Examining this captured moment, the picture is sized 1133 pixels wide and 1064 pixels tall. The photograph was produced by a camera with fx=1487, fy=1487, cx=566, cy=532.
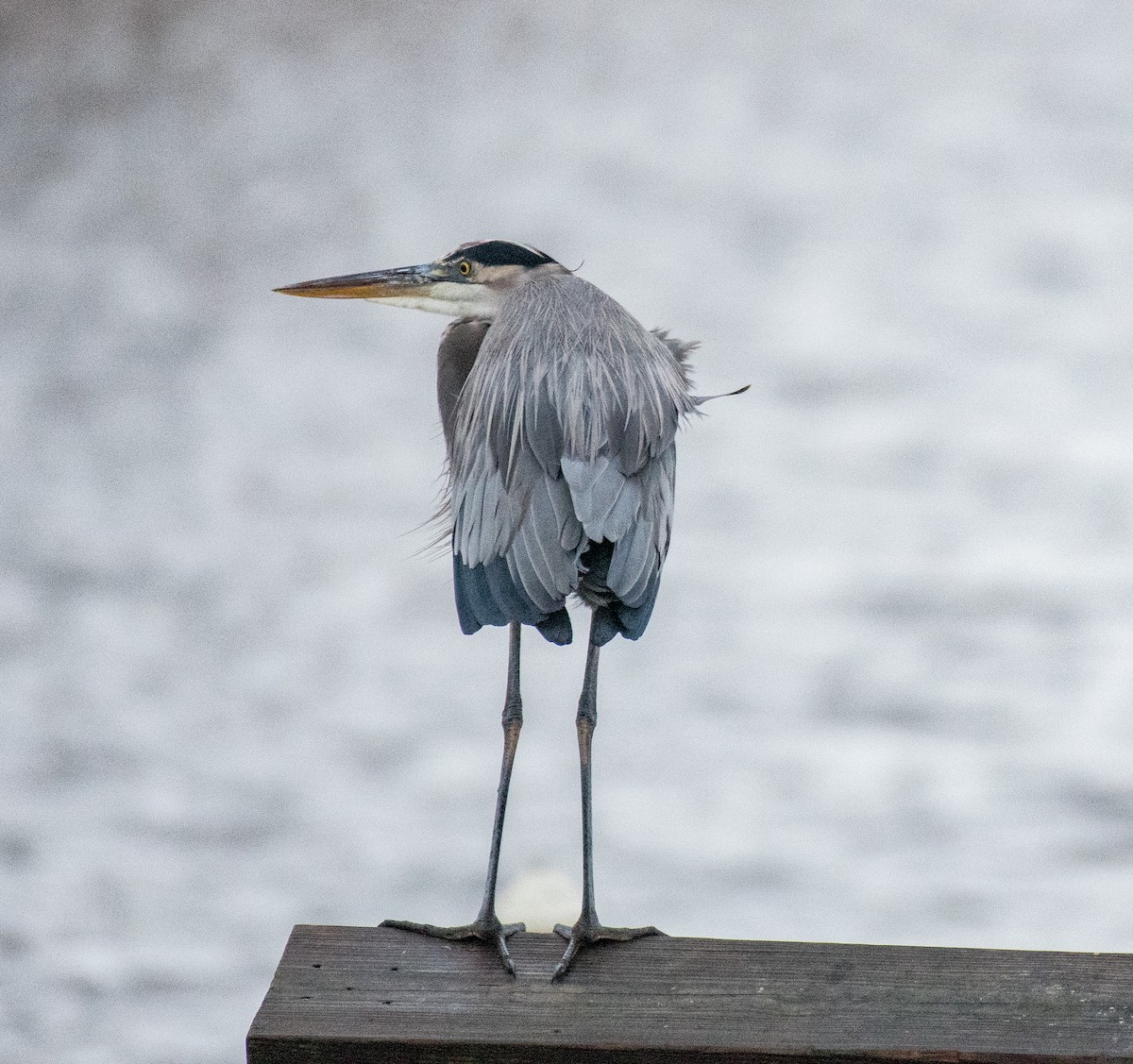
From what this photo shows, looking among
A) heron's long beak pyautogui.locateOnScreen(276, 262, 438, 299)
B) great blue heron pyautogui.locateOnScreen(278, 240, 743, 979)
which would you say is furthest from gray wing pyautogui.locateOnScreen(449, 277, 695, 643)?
heron's long beak pyautogui.locateOnScreen(276, 262, 438, 299)

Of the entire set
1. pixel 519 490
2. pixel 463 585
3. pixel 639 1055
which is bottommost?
pixel 639 1055

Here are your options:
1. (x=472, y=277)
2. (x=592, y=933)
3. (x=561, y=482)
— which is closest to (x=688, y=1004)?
(x=592, y=933)

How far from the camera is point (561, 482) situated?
1588 mm

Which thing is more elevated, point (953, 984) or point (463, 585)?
point (463, 585)

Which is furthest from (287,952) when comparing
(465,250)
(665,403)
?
(465,250)

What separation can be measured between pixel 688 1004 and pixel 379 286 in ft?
3.44

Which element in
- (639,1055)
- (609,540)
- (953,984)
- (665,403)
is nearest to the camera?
A: (639,1055)

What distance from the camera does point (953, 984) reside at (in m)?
1.31

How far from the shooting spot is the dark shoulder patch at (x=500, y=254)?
6.18 feet

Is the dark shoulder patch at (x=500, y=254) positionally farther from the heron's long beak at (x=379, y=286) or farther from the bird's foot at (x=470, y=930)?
the bird's foot at (x=470, y=930)

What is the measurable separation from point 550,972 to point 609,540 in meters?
0.44

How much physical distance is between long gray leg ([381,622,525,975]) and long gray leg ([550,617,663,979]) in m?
0.06

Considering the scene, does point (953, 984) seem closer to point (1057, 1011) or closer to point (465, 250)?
point (1057, 1011)

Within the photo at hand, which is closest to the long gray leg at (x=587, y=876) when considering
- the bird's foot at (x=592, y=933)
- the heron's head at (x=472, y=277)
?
the bird's foot at (x=592, y=933)
